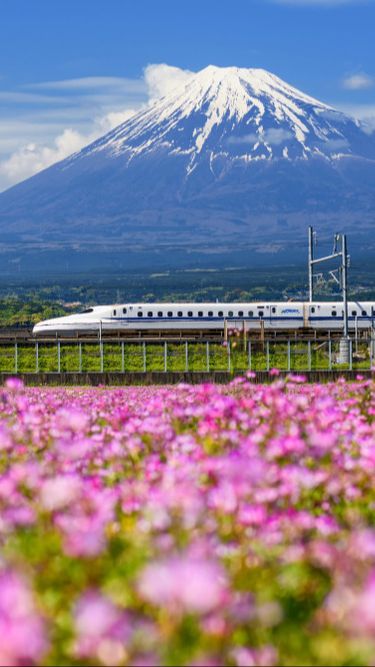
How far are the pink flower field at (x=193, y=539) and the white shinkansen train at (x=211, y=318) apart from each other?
66325 millimetres

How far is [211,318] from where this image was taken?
79.2 metres

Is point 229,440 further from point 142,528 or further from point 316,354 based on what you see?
point 316,354

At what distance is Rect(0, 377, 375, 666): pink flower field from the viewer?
439 centimetres

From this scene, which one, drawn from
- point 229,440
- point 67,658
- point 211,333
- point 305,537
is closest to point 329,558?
point 305,537

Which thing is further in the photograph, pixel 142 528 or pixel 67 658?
pixel 142 528

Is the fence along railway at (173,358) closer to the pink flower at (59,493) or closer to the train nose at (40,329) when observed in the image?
the train nose at (40,329)

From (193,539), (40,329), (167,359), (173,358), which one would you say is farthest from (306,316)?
(193,539)

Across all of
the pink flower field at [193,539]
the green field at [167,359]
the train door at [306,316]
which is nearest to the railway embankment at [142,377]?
the green field at [167,359]

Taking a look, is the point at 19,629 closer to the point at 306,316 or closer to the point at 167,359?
the point at 167,359

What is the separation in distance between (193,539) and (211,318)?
73357 mm

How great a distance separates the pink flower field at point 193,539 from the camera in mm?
4391

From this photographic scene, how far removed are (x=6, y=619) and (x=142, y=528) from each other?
2011 millimetres

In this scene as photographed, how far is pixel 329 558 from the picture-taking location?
5.84 meters

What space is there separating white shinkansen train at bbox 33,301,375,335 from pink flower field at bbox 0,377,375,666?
66.3 m
